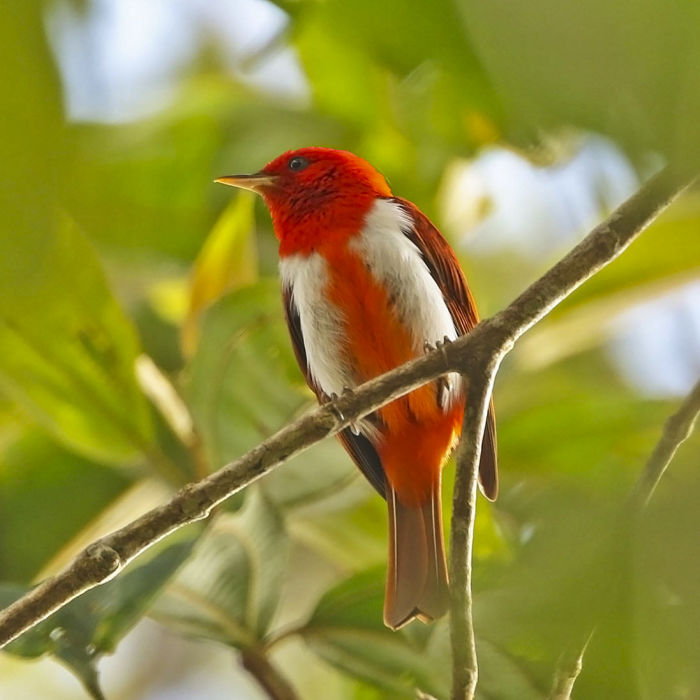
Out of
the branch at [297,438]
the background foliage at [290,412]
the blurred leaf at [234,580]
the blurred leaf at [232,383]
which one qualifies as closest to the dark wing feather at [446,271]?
the background foliage at [290,412]

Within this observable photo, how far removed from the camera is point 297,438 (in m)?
1.79

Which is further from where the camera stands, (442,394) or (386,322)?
(442,394)

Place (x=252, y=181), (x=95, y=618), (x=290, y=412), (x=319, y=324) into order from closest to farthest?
1. (x=95, y=618)
2. (x=290, y=412)
3. (x=319, y=324)
4. (x=252, y=181)

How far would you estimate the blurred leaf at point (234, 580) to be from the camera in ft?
7.51

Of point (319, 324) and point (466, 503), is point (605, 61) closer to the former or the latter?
point (466, 503)

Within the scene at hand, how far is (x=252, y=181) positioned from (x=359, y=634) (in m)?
1.44

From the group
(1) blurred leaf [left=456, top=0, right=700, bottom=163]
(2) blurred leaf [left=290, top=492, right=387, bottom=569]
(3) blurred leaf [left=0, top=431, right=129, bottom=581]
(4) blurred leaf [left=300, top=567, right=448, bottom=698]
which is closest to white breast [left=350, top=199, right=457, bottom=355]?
(2) blurred leaf [left=290, top=492, right=387, bottom=569]

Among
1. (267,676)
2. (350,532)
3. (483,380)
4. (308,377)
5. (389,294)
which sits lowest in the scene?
(350,532)

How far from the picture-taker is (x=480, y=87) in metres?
0.84

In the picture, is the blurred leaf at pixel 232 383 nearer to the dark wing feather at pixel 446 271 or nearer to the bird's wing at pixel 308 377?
the bird's wing at pixel 308 377

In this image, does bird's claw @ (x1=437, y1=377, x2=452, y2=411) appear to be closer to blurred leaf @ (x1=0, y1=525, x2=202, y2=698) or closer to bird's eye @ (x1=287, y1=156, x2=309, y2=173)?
bird's eye @ (x1=287, y1=156, x2=309, y2=173)

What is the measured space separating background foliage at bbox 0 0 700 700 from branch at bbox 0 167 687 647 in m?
0.25

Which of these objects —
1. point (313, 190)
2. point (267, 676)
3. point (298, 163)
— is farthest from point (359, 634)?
point (298, 163)

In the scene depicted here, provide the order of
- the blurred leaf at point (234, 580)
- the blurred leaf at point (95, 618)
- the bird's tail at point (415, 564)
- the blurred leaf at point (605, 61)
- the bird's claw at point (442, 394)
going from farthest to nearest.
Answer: the bird's claw at point (442, 394) → the blurred leaf at point (234, 580) → the bird's tail at point (415, 564) → the blurred leaf at point (95, 618) → the blurred leaf at point (605, 61)
